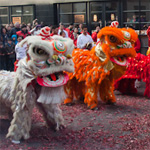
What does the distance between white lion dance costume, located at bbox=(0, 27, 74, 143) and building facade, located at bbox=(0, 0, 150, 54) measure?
6.81m

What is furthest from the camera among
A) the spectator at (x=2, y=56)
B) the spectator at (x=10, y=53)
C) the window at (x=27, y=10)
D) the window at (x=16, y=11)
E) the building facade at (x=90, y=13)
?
the building facade at (x=90, y=13)

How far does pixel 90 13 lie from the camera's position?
1163 centimetres

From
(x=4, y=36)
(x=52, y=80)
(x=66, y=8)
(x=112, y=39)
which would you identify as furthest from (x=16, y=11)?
(x=52, y=80)

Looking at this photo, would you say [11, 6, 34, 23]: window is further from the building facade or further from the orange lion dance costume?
the orange lion dance costume

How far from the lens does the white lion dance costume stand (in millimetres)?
3574

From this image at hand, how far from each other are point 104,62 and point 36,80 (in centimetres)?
167

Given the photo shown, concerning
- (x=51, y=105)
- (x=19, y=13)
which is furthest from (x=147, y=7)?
(x=51, y=105)

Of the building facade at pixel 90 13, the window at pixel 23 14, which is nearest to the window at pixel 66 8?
the building facade at pixel 90 13

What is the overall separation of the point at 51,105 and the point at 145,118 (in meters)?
1.74

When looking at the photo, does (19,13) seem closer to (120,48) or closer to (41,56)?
(120,48)

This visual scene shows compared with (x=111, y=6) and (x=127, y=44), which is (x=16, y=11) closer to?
(x=111, y=6)

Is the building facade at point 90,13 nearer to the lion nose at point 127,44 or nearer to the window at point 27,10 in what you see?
the window at point 27,10

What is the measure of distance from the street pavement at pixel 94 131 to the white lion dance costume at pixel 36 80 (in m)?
0.28

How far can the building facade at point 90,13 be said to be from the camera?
10766 mm
